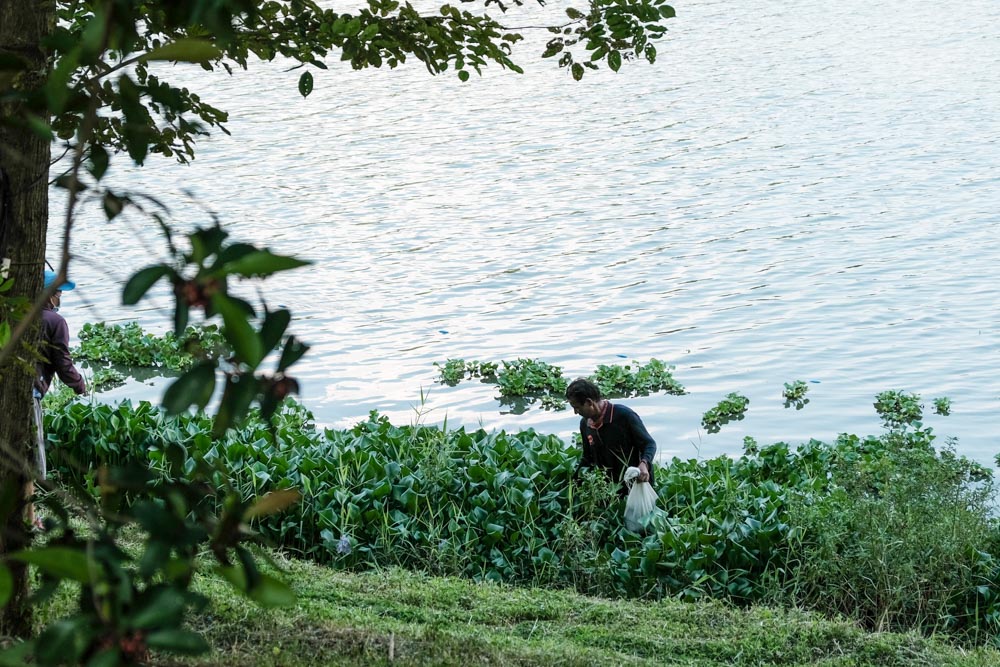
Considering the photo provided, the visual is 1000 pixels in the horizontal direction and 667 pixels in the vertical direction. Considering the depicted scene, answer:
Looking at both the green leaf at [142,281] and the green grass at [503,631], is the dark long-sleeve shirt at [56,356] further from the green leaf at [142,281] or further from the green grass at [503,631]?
the green leaf at [142,281]

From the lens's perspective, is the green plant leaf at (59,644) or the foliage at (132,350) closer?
the green plant leaf at (59,644)

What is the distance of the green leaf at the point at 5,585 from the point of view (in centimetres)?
159

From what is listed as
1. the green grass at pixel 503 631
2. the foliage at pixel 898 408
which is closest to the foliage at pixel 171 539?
the green grass at pixel 503 631

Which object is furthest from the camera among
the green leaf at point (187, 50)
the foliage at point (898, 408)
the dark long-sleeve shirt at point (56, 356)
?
the foliage at point (898, 408)

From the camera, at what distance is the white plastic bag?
7.72 m

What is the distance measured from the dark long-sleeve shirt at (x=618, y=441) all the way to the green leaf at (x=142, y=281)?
6294 millimetres

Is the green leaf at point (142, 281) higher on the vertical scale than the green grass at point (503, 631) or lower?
higher

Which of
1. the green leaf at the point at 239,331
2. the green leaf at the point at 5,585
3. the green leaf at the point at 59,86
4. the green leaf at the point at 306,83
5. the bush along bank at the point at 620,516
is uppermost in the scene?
the green leaf at the point at 306,83

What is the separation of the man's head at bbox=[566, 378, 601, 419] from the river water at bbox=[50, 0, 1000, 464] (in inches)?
106

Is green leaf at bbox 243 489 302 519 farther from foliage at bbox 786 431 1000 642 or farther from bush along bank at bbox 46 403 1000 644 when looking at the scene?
foliage at bbox 786 431 1000 642

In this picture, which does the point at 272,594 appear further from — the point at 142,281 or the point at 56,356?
the point at 56,356

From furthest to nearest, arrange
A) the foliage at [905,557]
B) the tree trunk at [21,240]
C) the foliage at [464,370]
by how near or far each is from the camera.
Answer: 1. the foliage at [464,370]
2. the foliage at [905,557]
3. the tree trunk at [21,240]

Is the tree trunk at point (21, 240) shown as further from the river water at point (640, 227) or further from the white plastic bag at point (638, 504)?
the river water at point (640, 227)

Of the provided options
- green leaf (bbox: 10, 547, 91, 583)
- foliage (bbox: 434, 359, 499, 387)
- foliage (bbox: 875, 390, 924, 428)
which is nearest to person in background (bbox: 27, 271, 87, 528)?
foliage (bbox: 434, 359, 499, 387)
